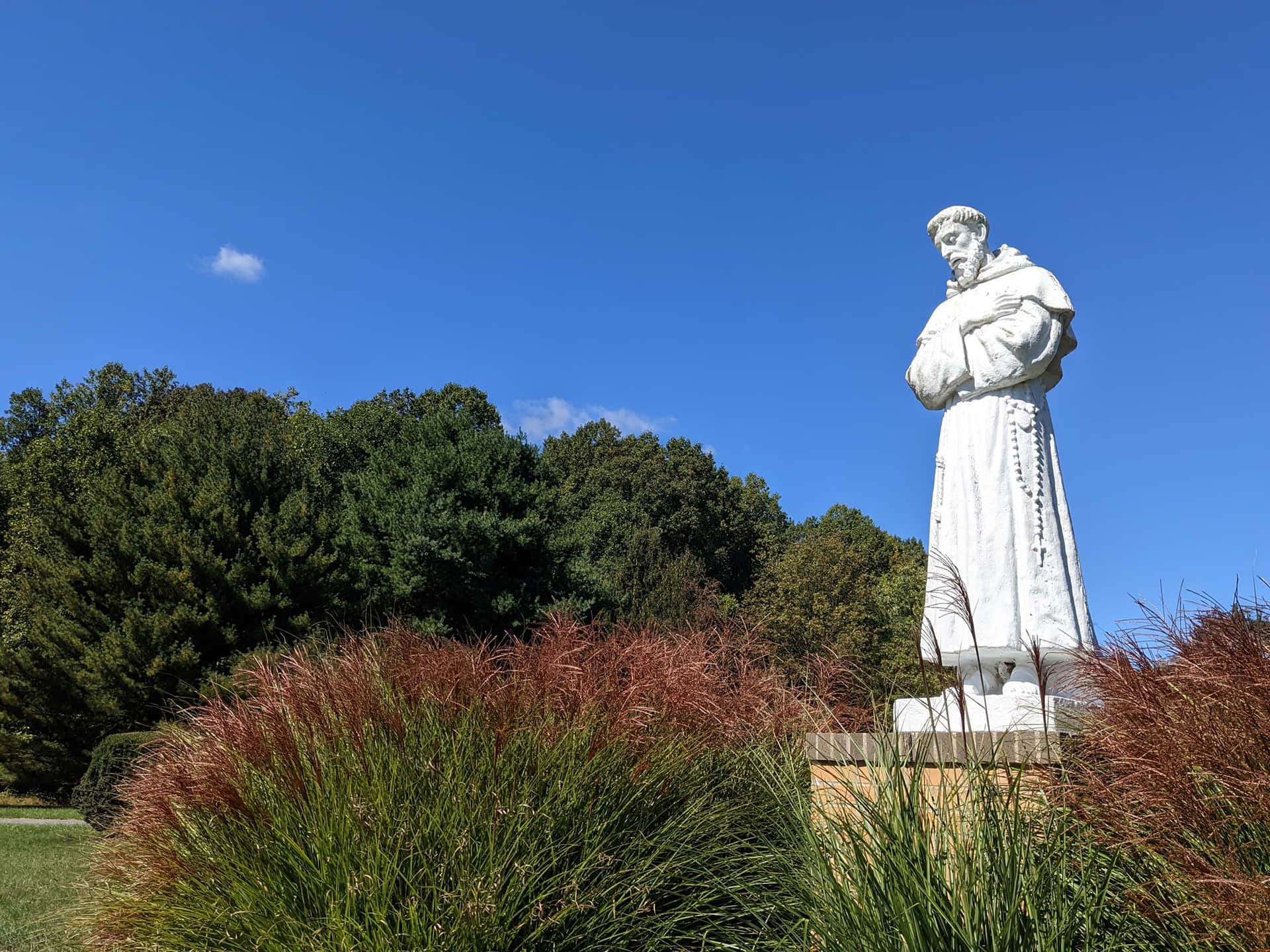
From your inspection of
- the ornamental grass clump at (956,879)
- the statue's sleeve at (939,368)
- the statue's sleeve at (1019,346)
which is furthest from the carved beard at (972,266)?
the ornamental grass clump at (956,879)

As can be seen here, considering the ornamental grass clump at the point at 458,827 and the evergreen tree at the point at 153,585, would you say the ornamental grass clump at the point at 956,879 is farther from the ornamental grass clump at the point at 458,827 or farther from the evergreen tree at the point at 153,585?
the evergreen tree at the point at 153,585

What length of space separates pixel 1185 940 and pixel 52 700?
18791 mm

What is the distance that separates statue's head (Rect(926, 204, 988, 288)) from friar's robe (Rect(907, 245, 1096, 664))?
0.09 meters

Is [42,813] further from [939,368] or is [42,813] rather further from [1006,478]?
[1006,478]

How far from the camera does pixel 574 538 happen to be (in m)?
20.7

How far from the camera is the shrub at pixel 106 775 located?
957cm

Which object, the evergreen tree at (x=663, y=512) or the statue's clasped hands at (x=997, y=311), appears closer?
the statue's clasped hands at (x=997, y=311)

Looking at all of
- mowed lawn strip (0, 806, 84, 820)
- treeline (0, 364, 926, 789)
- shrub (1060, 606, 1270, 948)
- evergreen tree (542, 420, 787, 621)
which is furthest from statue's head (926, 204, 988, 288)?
evergreen tree (542, 420, 787, 621)

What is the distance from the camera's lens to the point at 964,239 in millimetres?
5656

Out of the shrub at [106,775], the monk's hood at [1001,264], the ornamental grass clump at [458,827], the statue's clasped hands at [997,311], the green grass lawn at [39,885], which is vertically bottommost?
the green grass lawn at [39,885]

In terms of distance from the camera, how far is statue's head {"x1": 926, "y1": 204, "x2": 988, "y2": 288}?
222 inches

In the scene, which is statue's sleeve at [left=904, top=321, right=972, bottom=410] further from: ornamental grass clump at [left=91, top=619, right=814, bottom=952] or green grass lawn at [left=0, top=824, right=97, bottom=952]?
green grass lawn at [left=0, top=824, right=97, bottom=952]

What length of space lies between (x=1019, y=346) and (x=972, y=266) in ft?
2.63

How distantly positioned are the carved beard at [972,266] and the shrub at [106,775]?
8985 mm
